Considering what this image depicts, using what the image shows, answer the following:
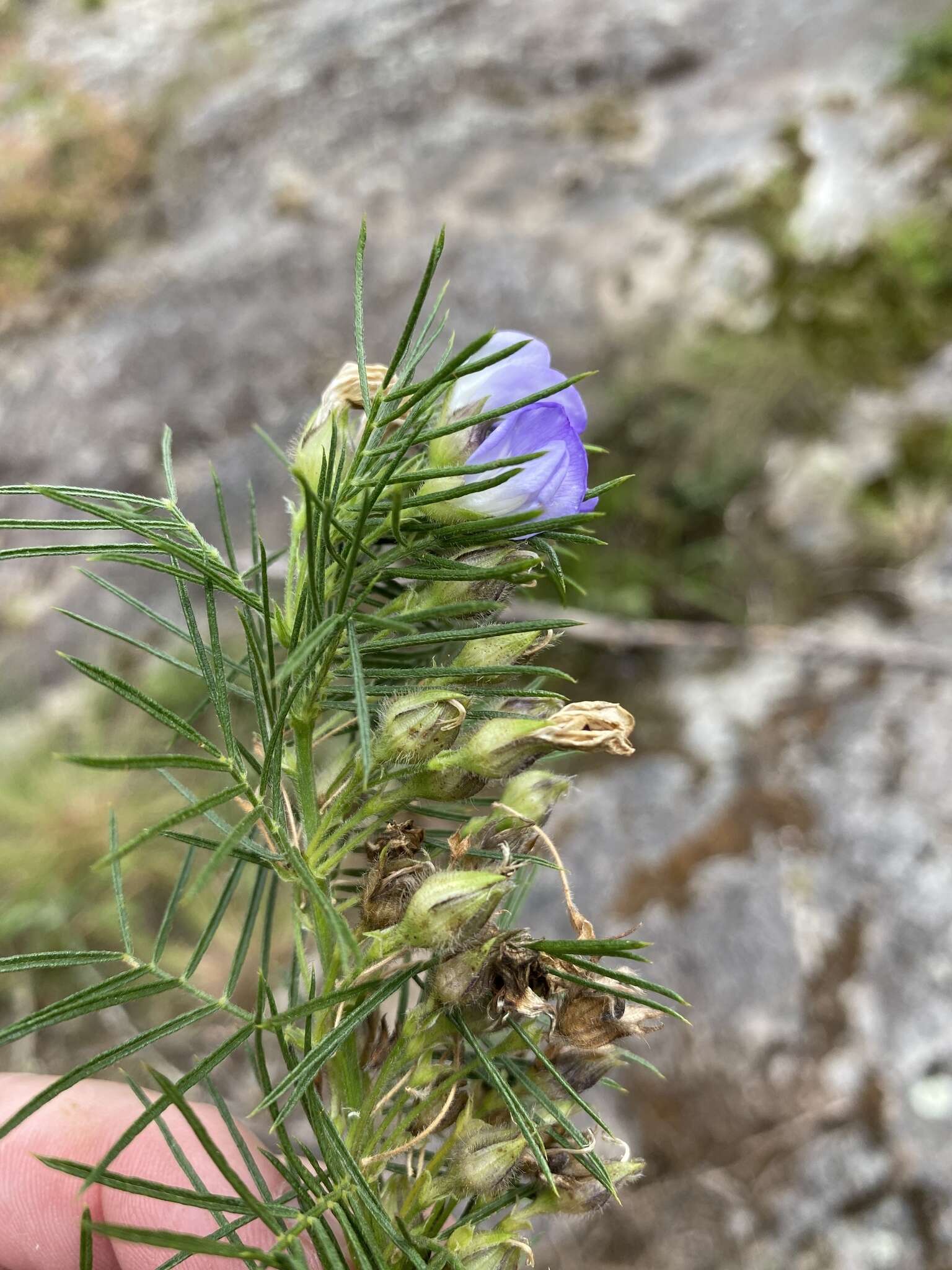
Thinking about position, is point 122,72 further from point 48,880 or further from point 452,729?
point 452,729

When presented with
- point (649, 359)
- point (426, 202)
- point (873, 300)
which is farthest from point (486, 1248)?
point (426, 202)

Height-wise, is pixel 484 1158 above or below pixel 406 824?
below

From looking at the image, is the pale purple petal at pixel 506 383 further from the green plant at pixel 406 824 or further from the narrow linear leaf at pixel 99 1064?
the narrow linear leaf at pixel 99 1064

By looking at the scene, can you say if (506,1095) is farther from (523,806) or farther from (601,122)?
(601,122)

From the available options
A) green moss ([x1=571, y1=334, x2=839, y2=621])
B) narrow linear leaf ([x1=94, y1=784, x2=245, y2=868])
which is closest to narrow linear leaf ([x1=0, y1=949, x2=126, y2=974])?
narrow linear leaf ([x1=94, y1=784, x2=245, y2=868])

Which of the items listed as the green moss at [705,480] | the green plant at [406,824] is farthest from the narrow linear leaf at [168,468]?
the green moss at [705,480]

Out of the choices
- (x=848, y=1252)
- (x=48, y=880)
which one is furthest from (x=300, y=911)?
(x=48, y=880)

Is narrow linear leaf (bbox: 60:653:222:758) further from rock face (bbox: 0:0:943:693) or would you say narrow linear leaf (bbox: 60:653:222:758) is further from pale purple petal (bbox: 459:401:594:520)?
rock face (bbox: 0:0:943:693)
